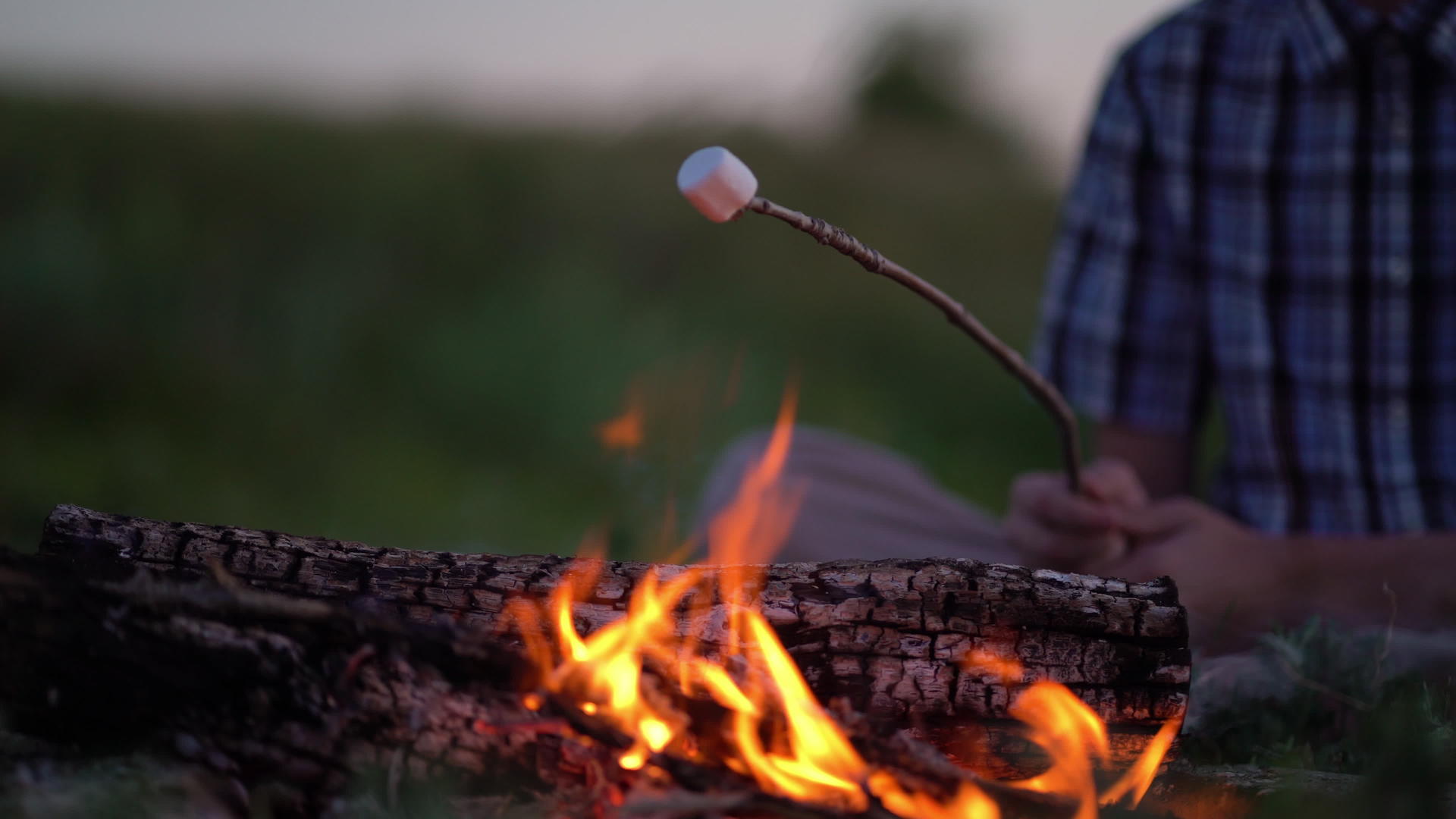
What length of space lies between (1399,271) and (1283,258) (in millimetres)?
211

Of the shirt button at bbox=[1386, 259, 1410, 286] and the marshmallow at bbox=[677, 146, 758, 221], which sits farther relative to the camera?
the shirt button at bbox=[1386, 259, 1410, 286]

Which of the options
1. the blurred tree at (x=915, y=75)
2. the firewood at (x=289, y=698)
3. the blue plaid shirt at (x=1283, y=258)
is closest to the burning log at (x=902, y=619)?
the firewood at (x=289, y=698)

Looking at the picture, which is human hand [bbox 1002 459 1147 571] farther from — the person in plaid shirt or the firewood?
the firewood

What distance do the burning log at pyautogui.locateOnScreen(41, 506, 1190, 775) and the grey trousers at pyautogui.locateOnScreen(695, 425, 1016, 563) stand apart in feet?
3.34

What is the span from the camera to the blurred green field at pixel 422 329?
3.85 meters

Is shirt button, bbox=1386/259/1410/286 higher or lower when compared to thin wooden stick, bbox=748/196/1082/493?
higher

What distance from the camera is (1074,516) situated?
1.76 meters

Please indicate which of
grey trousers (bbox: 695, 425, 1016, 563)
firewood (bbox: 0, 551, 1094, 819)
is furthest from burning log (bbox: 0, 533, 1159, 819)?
grey trousers (bbox: 695, 425, 1016, 563)

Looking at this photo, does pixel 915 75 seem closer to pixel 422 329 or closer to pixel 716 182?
pixel 422 329

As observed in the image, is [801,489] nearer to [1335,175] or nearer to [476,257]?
[1335,175]

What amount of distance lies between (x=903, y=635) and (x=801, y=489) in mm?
1231

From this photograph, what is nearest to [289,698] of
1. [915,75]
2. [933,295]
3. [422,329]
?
[933,295]

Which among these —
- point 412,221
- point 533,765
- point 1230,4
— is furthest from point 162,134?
point 533,765

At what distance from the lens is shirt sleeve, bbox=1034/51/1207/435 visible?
7.72ft
